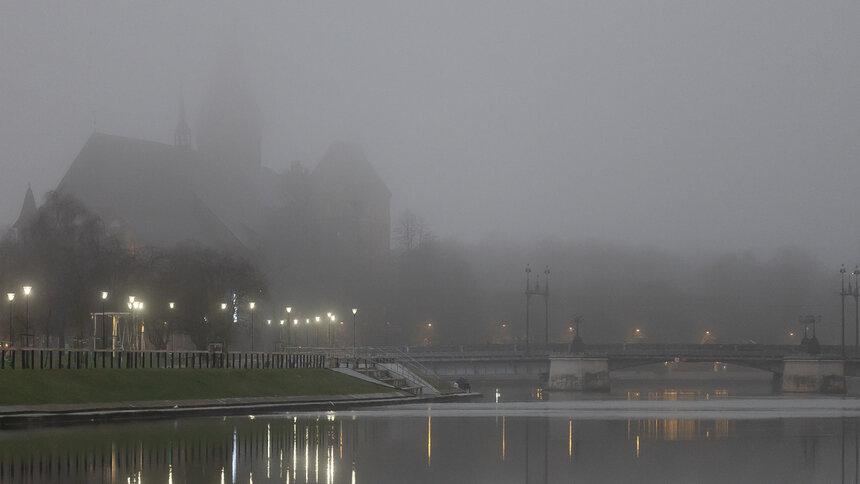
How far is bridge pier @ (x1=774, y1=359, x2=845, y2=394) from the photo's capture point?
130 m

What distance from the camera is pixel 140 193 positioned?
184 m

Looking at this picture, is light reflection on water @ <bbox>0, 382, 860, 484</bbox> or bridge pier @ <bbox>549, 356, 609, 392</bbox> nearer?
light reflection on water @ <bbox>0, 382, 860, 484</bbox>

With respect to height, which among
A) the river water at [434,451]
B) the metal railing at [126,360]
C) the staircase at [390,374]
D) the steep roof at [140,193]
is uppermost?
the steep roof at [140,193]

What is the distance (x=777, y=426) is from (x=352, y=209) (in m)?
144

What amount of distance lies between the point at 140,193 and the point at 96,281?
83.7m

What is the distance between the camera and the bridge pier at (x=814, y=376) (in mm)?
130125

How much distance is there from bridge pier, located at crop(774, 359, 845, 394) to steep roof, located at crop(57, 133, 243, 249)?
7543cm

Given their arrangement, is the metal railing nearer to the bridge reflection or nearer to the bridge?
the bridge reflection

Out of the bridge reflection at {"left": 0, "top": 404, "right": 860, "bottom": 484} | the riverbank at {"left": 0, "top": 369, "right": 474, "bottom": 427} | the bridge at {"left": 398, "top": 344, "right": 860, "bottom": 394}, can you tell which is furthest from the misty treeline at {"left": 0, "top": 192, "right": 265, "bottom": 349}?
the bridge reflection at {"left": 0, "top": 404, "right": 860, "bottom": 484}

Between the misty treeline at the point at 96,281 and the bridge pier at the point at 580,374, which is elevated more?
the misty treeline at the point at 96,281

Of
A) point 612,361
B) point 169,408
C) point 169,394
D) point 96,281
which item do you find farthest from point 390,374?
point 612,361

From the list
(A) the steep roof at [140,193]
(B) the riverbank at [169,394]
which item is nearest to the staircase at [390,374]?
(B) the riverbank at [169,394]

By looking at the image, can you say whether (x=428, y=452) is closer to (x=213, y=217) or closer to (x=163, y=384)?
(x=163, y=384)

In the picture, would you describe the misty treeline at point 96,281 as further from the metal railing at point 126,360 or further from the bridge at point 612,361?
the bridge at point 612,361
